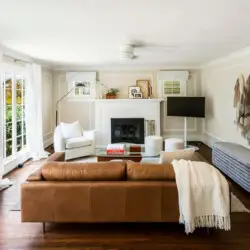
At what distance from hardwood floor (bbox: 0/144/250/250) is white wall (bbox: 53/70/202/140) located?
18.1 feet

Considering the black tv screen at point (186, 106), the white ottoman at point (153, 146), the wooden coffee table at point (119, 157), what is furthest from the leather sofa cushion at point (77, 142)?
the black tv screen at point (186, 106)

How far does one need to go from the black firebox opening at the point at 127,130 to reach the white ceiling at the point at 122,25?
2967 mm

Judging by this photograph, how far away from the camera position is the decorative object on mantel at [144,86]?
8.99m

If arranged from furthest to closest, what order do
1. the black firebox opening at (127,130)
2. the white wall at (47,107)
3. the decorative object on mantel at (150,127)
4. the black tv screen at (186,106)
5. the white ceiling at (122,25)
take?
the decorative object on mantel at (150,127)
the black firebox opening at (127,130)
the white wall at (47,107)
the black tv screen at (186,106)
the white ceiling at (122,25)

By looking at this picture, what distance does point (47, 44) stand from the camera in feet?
16.9

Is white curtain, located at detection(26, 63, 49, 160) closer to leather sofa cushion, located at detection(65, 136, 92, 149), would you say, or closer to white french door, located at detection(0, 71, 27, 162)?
white french door, located at detection(0, 71, 27, 162)

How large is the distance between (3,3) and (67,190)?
6.28 feet

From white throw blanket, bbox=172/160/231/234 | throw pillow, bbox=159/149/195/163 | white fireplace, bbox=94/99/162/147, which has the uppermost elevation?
white fireplace, bbox=94/99/162/147

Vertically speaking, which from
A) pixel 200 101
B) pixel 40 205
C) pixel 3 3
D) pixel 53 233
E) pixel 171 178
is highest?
pixel 3 3

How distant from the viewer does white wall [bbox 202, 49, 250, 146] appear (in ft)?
20.4

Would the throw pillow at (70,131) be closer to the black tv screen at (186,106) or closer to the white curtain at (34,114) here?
the white curtain at (34,114)

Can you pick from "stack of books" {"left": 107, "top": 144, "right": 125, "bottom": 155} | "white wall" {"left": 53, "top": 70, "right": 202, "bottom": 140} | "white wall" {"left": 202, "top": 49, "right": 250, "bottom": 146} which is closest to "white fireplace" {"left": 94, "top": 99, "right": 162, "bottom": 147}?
"white wall" {"left": 53, "top": 70, "right": 202, "bottom": 140}

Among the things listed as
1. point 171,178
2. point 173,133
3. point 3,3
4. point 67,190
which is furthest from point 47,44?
point 173,133

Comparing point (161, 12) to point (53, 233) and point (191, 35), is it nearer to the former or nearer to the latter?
point (191, 35)
